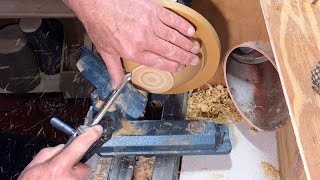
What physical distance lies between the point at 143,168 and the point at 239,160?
40 centimetres

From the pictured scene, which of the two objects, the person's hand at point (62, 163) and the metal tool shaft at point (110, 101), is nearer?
the person's hand at point (62, 163)

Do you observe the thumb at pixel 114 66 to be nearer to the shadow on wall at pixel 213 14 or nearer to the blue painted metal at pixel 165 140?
the blue painted metal at pixel 165 140

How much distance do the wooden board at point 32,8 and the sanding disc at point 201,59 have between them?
1.24m

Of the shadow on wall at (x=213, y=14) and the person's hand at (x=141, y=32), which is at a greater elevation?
the person's hand at (x=141, y=32)

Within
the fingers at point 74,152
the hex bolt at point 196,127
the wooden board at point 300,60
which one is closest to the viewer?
the wooden board at point 300,60

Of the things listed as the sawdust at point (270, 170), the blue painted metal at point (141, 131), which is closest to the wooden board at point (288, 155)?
the sawdust at point (270, 170)

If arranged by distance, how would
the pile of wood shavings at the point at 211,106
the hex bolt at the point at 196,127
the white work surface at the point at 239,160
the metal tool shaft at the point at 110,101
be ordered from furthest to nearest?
the pile of wood shavings at the point at 211,106
the white work surface at the point at 239,160
the hex bolt at the point at 196,127
the metal tool shaft at the point at 110,101

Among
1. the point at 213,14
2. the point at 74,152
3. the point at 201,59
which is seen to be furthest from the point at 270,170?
the point at 74,152

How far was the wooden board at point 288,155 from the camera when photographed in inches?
51.8

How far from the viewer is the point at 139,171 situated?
1656 mm

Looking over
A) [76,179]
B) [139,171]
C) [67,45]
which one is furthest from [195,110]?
[67,45]

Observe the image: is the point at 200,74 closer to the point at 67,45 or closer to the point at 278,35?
the point at 278,35

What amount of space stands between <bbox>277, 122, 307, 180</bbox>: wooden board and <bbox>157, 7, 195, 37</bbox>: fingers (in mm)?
520

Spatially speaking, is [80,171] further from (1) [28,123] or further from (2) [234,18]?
→ (1) [28,123]
